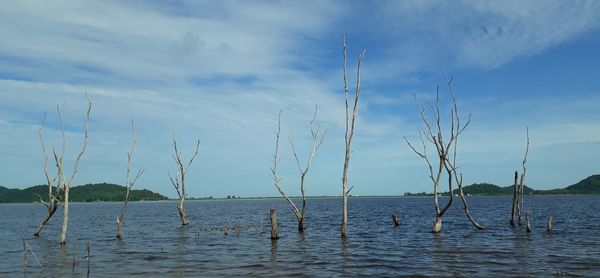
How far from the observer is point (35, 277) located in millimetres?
18859

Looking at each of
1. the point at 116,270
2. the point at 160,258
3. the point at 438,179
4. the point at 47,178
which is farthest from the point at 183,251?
the point at 438,179

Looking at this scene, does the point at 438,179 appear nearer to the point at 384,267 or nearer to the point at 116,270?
the point at 384,267

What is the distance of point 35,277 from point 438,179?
24.9 meters

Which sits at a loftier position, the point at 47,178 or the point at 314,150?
the point at 314,150

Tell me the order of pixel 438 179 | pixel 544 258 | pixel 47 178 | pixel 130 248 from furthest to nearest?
pixel 438 179 → pixel 47 178 → pixel 130 248 → pixel 544 258

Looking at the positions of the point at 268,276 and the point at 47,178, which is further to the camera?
the point at 47,178

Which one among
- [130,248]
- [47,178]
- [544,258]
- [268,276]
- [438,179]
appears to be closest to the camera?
[268,276]

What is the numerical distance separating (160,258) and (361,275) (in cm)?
1084

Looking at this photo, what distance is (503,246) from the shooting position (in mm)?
27422

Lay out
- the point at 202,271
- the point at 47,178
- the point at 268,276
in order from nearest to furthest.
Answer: the point at 268,276, the point at 202,271, the point at 47,178

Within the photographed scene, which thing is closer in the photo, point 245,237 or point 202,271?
point 202,271

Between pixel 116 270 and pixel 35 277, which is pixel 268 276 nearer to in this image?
pixel 116 270

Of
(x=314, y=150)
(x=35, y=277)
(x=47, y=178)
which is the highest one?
(x=314, y=150)

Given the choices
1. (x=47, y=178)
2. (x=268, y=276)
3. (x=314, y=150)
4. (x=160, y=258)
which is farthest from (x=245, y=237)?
(x=268, y=276)
